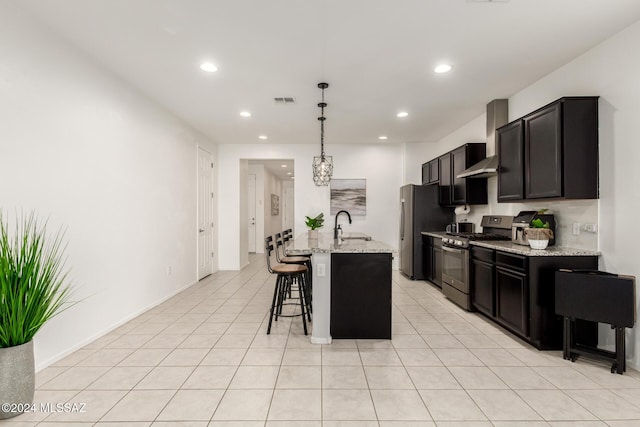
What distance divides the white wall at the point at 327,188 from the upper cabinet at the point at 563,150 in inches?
141

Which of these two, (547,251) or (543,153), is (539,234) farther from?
(543,153)

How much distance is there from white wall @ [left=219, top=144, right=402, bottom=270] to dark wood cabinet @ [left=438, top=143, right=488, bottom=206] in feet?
5.20

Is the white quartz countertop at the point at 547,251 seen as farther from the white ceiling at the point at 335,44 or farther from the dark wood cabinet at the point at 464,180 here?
the white ceiling at the point at 335,44

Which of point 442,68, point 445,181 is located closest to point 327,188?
point 445,181

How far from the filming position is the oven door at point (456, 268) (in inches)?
160

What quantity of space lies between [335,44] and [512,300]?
294 cm

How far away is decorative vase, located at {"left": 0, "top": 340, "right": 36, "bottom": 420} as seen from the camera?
74.3 inches

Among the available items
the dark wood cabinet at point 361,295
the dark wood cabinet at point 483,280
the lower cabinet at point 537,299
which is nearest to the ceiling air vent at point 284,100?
the dark wood cabinet at point 361,295

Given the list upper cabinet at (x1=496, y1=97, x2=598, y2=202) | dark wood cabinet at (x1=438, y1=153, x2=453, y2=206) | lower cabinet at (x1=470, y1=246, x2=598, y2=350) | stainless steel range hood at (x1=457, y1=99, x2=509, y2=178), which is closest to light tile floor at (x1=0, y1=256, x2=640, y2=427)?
lower cabinet at (x1=470, y1=246, x2=598, y2=350)

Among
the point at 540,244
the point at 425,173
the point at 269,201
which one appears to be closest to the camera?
the point at 540,244

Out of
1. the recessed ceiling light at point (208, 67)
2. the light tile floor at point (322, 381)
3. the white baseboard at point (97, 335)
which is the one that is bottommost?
the light tile floor at point (322, 381)

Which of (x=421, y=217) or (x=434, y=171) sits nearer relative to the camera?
(x=421, y=217)

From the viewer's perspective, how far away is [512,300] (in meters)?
3.18

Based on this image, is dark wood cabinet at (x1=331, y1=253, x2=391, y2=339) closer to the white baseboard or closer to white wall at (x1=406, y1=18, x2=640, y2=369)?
white wall at (x1=406, y1=18, x2=640, y2=369)
